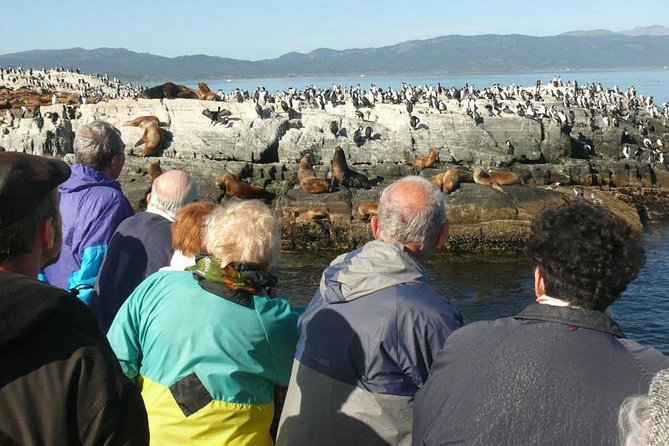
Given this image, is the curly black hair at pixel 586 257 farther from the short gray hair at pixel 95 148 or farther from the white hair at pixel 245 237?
the short gray hair at pixel 95 148

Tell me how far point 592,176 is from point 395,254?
17460 mm

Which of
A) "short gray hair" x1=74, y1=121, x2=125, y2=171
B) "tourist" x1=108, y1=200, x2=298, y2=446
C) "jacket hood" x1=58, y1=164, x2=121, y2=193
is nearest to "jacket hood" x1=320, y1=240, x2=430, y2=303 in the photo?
"tourist" x1=108, y1=200, x2=298, y2=446

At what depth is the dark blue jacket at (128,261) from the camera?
13.2ft

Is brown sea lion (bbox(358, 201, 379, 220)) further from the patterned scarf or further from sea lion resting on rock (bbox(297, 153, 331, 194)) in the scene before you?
the patterned scarf

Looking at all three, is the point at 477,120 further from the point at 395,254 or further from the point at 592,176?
the point at 395,254

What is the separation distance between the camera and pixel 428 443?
241 cm

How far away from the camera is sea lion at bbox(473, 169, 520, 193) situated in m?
17.5

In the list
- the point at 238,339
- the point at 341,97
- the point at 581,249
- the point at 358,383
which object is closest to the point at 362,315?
the point at 358,383

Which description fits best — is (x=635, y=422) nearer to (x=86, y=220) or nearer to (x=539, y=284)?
(x=539, y=284)

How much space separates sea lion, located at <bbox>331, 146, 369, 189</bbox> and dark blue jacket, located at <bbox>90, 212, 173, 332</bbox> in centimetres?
1358

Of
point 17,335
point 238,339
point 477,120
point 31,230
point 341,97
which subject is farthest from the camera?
point 341,97

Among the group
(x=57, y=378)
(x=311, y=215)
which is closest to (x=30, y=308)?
(x=57, y=378)

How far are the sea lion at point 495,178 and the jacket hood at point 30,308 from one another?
16.1m

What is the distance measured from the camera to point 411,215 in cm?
335
